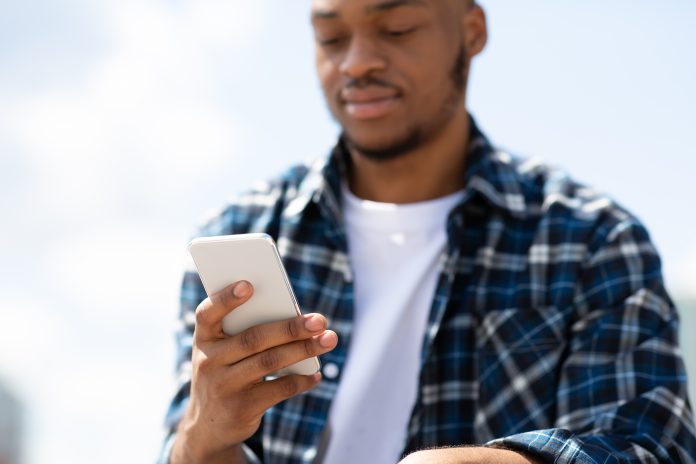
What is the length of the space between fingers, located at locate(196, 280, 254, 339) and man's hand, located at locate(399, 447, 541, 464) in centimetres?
52

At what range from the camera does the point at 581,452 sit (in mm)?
2350

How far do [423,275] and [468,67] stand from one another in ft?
2.71

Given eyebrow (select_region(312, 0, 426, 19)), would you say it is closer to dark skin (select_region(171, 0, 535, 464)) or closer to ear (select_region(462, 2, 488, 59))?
dark skin (select_region(171, 0, 535, 464))

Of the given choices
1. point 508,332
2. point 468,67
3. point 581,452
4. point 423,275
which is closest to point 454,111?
point 468,67

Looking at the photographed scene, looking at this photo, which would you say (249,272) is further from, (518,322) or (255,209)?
(255,209)

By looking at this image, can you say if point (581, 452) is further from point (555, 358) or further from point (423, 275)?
point (423, 275)

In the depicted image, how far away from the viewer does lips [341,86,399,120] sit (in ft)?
11.0

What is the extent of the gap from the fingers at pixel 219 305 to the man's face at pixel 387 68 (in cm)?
119

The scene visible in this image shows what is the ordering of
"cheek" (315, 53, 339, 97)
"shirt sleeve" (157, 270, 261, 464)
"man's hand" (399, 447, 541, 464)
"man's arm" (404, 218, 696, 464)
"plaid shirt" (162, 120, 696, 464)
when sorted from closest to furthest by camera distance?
"man's hand" (399, 447, 541, 464) < "man's arm" (404, 218, 696, 464) < "plaid shirt" (162, 120, 696, 464) < "shirt sleeve" (157, 270, 261, 464) < "cheek" (315, 53, 339, 97)

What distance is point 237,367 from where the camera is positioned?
242 centimetres

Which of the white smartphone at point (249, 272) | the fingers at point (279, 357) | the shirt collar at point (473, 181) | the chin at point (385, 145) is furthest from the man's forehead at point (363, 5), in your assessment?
the fingers at point (279, 357)

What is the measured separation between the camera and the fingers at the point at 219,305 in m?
2.35

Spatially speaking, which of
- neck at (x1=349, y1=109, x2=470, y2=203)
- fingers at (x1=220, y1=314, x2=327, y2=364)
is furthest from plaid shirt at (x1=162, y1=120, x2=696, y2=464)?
fingers at (x1=220, y1=314, x2=327, y2=364)

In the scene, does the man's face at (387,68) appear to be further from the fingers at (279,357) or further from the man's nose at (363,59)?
the fingers at (279,357)
